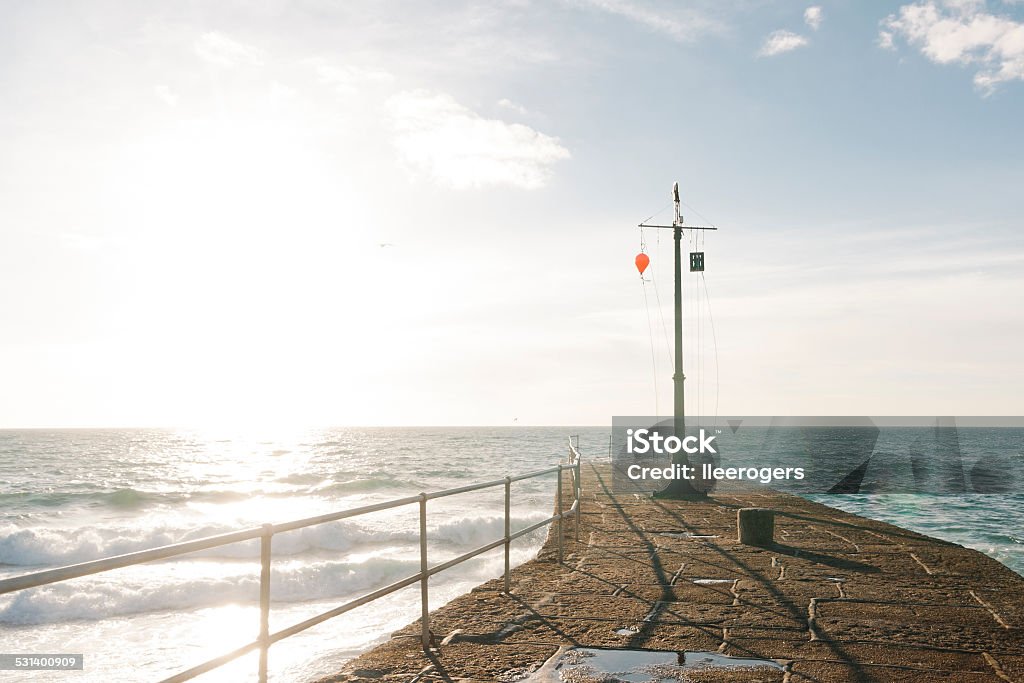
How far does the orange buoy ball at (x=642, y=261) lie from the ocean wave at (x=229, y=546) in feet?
25.7

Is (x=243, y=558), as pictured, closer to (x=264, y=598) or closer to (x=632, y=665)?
(x=632, y=665)

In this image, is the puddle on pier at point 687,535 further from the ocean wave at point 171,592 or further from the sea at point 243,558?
the ocean wave at point 171,592

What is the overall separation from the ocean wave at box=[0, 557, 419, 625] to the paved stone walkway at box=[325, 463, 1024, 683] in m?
6.04

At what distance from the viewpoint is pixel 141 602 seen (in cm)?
1398

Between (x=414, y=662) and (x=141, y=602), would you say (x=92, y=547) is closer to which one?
(x=141, y=602)

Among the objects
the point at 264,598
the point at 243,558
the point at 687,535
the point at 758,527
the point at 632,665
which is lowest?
the point at 243,558

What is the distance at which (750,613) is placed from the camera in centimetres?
672

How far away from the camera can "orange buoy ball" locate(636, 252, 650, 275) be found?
55.9 ft

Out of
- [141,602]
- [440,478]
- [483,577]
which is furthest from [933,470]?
[141,602]

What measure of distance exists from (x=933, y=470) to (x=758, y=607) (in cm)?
5744

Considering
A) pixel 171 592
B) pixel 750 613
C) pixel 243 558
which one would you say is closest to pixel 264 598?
pixel 750 613

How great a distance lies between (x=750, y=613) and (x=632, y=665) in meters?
1.95

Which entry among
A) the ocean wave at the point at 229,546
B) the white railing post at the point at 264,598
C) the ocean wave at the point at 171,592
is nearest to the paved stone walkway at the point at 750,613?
the white railing post at the point at 264,598

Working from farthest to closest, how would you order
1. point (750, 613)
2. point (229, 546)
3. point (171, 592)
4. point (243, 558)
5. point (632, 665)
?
1. point (229, 546)
2. point (243, 558)
3. point (171, 592)
4. point (750, 613)
5. point (632, 665)
